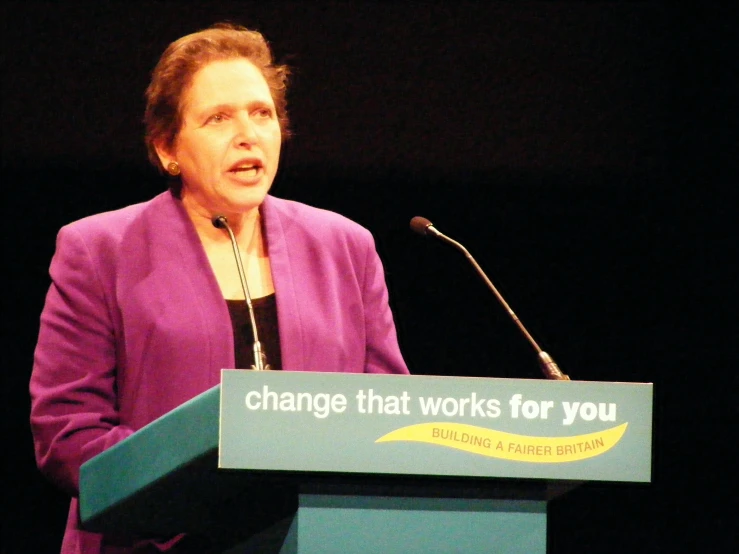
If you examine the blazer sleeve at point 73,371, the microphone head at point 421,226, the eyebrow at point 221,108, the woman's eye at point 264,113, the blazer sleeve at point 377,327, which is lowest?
the blazer sleeve at point 73,371

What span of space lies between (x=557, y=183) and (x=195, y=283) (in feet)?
5.04

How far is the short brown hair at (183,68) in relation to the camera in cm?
232

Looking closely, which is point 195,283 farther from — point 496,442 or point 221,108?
point 496,442

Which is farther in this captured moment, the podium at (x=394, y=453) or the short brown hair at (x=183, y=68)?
the short brown hair at (x=183, y=68)

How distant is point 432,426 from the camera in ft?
4.81

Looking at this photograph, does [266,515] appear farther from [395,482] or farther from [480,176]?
[480,176]

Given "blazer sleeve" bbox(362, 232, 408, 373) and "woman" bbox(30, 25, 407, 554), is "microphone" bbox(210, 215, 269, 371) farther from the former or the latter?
"blazer sleeve" bbox(362, 232, 408, 373)

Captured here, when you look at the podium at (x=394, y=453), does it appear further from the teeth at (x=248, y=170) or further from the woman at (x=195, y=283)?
the teeth at (x=248, y=170)

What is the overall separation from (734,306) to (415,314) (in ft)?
3.23

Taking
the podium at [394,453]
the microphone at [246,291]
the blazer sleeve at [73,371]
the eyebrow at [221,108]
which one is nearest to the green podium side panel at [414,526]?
the podium at [394,453]

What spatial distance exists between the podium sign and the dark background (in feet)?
5.91

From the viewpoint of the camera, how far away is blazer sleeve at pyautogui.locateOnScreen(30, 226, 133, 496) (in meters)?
1.95

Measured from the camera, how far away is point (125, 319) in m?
2.12

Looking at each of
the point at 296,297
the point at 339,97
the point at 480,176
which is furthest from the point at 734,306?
the point at 296,297
